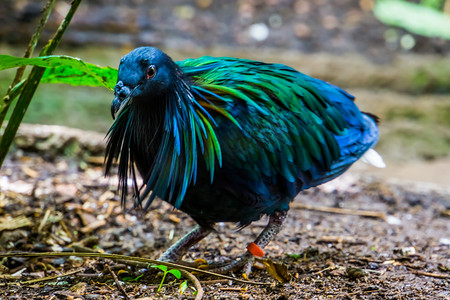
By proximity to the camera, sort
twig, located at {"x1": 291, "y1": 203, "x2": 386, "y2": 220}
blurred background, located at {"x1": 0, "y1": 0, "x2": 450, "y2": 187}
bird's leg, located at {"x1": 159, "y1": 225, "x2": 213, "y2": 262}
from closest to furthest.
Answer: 1. bird's leg, located at {"x1": 159, "y1": 225, "x2": 213, "y2": 262}
2. twig, located at {"x1": 291, "y1": 203, "x2": 386, "y2": 220}
3. blurred background, located at {"x1": 0, "y1": 0, "x2": 450, "y2": 187}

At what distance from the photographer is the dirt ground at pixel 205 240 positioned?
2.93 m

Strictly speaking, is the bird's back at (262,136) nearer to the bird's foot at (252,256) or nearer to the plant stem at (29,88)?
the bird's foot at (252,256)

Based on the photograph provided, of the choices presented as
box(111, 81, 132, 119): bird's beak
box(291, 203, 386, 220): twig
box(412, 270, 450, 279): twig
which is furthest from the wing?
box(291, 203, 386, 220): twig

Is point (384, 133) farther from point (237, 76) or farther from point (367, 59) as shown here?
point (237, 76)

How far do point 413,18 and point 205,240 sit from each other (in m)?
7.26

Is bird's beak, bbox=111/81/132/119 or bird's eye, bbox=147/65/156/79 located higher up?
bird's eye, bbox=147/65/156/79

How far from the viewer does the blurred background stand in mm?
7457

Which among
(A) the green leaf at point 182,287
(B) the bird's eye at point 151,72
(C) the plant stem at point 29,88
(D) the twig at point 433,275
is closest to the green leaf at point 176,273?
(A) the green leaf at point 182,287

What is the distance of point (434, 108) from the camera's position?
26.9 feet

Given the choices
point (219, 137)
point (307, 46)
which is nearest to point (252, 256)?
point (219, 137)

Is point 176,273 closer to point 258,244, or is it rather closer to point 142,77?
point 258,244

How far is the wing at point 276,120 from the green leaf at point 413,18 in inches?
254

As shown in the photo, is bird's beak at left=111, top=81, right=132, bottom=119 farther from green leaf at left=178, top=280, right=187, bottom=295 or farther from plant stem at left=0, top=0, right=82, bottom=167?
green leaf at left=178, top=280, right=187, bottom=295

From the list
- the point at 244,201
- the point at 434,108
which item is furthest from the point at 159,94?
the point at 434,108
